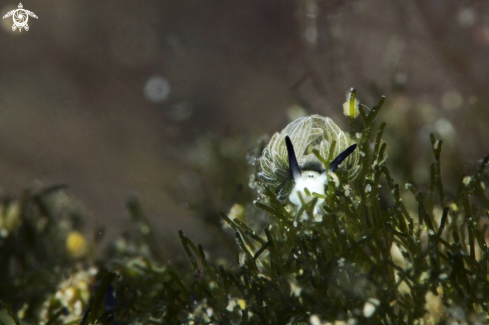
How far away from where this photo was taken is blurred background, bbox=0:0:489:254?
2393mm

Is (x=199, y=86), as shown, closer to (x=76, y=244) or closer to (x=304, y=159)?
(x=304, y=159)

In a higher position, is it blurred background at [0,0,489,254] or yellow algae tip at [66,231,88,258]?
A: blurred background at [0,0,489,254]

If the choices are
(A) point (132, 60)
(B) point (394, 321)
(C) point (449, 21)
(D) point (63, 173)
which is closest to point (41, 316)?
(D) point (63, 173)

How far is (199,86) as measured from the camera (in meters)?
2.58

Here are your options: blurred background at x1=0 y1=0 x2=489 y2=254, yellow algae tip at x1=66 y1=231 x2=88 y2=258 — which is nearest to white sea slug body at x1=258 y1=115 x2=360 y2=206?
blurred background at x1=0 y1=0 x2=489 y2=254

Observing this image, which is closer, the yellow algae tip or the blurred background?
the blurred background

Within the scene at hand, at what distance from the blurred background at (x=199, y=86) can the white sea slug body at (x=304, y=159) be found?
0.33 m

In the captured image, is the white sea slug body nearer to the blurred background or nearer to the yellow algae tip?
the blurred background

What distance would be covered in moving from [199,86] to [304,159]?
1186 millimetres

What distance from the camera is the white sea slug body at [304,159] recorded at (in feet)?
5.57

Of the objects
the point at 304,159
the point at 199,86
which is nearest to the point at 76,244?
the point at 199,86

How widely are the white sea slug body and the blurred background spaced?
328 millimetres

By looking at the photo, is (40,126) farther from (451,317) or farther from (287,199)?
(451,317)

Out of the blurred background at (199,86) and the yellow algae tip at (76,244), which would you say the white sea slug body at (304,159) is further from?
the yellow algae tip at (76,244)
